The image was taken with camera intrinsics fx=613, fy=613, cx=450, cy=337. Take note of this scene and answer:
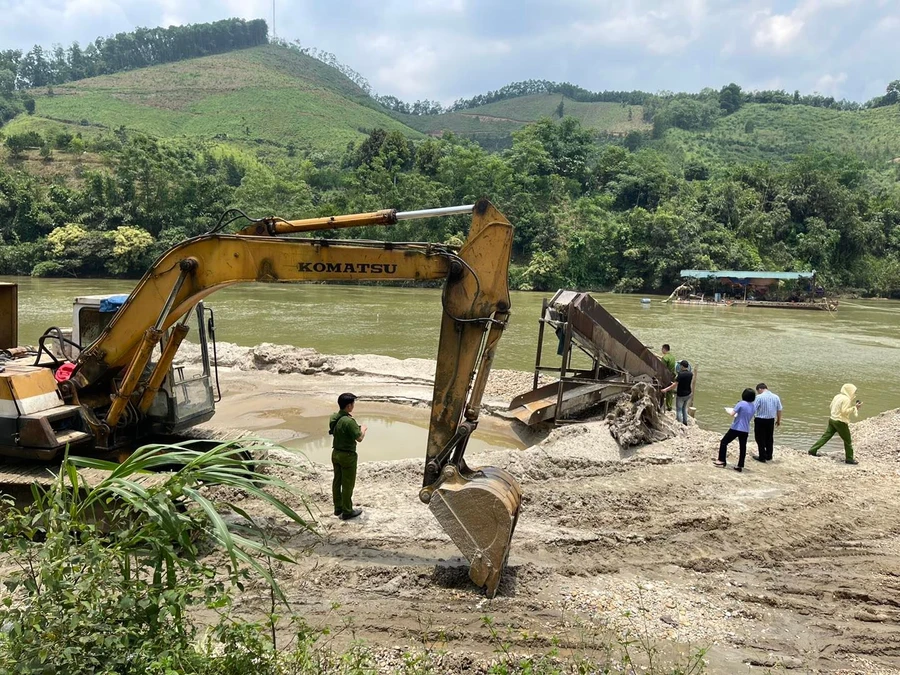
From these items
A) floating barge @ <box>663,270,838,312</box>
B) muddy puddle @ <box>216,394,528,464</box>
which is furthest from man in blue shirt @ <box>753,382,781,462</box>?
floating barge @ <box>663,270,838,312</box>

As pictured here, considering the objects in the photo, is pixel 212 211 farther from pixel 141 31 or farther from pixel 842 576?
pixel 141 31

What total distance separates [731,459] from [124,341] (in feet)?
28.0

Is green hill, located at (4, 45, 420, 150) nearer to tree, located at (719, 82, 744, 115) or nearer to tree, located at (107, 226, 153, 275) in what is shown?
tree, located at (107, 226, 153, 275)

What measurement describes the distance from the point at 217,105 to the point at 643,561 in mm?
140048

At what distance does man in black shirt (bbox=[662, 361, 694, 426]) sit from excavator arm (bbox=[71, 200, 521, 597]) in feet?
21.5

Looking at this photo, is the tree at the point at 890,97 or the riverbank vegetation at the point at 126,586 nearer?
the riverbank vegetation at the point at 126,586

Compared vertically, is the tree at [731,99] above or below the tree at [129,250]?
above

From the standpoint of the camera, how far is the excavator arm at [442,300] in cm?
534

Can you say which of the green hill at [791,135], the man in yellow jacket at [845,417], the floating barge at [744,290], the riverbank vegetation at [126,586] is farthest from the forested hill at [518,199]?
the riverbank vegetation at [126,586]

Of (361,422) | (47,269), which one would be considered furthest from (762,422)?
(47,269)

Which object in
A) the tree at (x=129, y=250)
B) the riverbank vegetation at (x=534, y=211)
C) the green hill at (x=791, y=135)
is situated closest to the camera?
the tree at (x=129, y=250)

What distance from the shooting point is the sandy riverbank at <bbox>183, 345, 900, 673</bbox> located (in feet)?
16.1

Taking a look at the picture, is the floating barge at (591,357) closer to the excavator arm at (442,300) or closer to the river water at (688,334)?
the river water at (688,334)

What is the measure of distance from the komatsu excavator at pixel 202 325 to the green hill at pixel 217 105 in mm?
101326
